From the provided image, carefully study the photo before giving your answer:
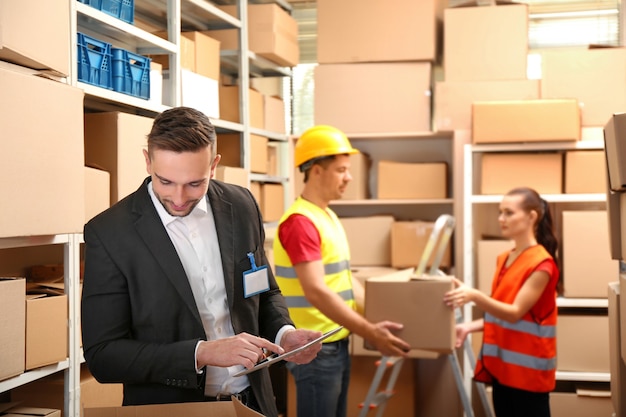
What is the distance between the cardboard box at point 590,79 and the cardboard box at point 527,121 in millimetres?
204

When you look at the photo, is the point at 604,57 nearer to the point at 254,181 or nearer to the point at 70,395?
the point at 254,181

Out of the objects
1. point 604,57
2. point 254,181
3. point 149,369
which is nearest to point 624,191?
point 149,369

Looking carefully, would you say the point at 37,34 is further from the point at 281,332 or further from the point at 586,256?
the point at 586,256

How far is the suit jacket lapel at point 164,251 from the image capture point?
1791mm

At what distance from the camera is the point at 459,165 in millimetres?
4402

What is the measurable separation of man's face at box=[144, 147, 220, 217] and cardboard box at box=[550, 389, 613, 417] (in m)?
2.83

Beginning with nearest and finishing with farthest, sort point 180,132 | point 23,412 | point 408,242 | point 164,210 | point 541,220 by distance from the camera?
point 180,132 → point 164,210 → point 23,412 → point 541,220 → point 408,242

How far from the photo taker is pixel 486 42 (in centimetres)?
435

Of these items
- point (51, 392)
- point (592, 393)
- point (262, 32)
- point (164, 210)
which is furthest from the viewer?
point (262, 32)

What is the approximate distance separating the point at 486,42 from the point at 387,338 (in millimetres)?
2092

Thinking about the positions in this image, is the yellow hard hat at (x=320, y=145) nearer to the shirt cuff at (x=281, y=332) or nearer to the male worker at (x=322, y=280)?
the male worker at (x=322, y=280)

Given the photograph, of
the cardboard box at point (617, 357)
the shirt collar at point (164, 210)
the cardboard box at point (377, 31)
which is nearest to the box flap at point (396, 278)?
the cardboard box at point (617, 357)

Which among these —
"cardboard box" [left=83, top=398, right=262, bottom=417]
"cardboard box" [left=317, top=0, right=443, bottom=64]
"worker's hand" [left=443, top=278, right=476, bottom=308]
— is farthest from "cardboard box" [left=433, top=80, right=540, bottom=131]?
"cardboard box" [left=83, top=398, right=262, bottom=417]

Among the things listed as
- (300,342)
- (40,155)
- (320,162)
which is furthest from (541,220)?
(40,155)
